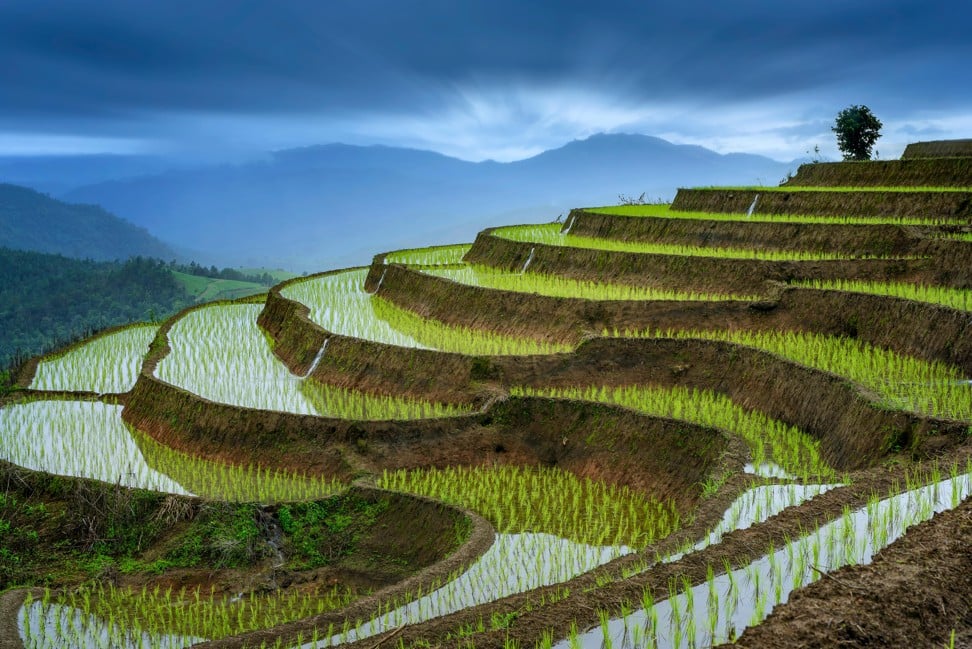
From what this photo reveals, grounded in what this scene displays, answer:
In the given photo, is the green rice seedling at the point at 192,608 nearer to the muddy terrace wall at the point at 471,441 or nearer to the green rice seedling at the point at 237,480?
the green rice seedling at the point at 237,480

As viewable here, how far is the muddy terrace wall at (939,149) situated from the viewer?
2475cm

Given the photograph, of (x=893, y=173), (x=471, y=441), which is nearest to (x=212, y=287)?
(x=893, y=173)

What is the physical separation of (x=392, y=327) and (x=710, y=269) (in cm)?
532

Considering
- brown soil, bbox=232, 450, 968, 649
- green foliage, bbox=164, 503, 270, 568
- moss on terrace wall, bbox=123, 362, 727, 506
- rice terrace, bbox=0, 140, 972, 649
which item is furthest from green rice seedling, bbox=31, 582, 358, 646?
moss on terrace wall, bbox=123, 362, 727, 506

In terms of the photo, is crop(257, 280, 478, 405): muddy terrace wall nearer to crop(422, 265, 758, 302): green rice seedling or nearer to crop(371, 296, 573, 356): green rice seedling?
crop(371, 296, 573, 356): green rice seedling

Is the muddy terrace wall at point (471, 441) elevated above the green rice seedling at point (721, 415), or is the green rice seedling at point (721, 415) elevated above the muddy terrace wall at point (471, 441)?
the green rice seedling at point (721, 415)

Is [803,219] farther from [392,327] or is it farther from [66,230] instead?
[66,230]

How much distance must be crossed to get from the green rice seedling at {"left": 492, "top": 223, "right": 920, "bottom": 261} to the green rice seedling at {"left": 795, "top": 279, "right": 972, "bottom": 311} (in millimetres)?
1188

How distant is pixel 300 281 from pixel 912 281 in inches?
540

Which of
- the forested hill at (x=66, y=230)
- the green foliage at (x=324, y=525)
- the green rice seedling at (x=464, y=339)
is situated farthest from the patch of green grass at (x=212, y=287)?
the forested hill at (x=66, y=230)

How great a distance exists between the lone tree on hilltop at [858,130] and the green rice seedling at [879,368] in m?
21.3

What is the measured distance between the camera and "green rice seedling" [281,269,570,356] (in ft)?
45.3

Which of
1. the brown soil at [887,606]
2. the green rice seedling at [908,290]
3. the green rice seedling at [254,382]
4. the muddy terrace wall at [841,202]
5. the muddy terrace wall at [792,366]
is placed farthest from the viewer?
the muddy terrace wall at [841,202]

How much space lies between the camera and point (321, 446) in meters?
10.4
